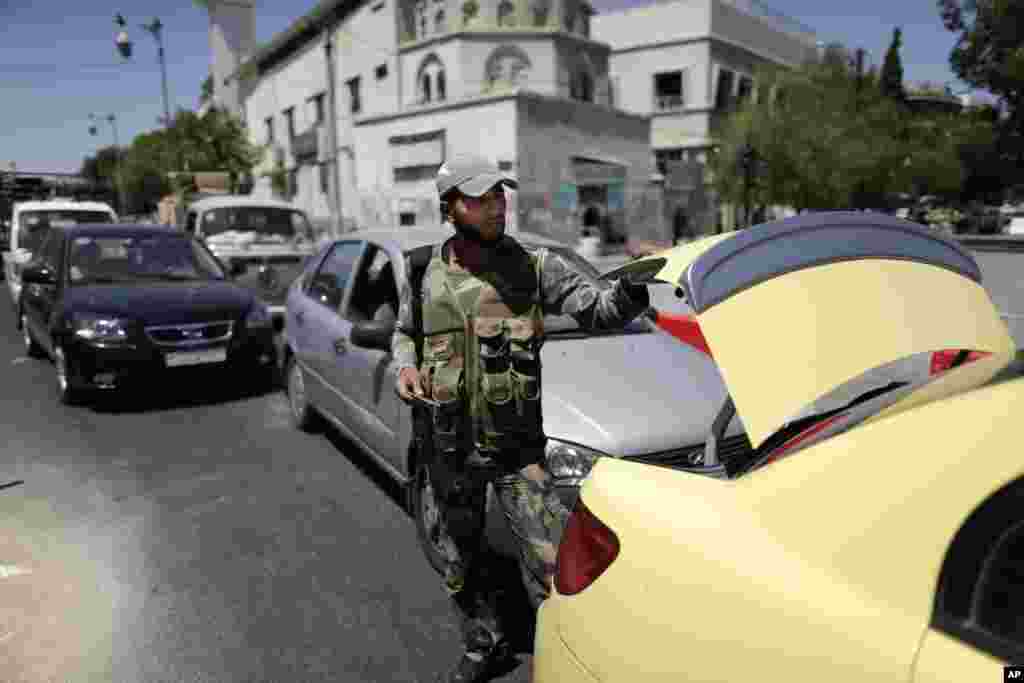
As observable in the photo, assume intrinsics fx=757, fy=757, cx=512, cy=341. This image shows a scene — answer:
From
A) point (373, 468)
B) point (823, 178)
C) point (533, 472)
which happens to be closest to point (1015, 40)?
point (823, 178)

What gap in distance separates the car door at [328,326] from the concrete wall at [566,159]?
20.4 meters

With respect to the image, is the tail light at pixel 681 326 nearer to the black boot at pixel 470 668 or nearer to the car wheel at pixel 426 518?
the car wheel at pixel 426 518

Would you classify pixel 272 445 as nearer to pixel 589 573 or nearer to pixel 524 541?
pixel 524 541

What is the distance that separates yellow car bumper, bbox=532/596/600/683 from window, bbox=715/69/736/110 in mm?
38074

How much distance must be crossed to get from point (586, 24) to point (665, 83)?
5758 mm

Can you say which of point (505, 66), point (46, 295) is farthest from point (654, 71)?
A: point (46, 295)

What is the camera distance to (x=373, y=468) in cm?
525

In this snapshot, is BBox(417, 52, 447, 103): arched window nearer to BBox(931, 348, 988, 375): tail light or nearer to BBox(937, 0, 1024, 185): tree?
BBox(937, 0, 1024, 185): tree

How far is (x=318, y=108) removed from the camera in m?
42.2

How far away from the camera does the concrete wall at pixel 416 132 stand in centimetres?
2595

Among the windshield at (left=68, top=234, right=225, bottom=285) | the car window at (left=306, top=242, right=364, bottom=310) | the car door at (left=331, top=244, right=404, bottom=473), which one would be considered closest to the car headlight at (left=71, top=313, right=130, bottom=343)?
the windshield at (left=68, top=234, right=225, bottom=285)

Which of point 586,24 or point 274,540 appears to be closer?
point 274,540

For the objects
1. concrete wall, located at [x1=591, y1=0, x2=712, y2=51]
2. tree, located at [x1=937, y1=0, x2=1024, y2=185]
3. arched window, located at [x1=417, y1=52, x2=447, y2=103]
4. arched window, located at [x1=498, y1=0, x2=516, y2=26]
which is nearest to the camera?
tree, located at [x1=937, y1=0, x2=1024, y2=185]

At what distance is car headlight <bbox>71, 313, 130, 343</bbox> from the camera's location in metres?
6.34
